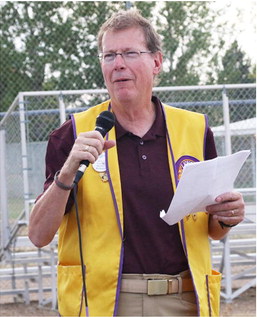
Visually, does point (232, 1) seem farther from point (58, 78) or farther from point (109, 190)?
point (109, 190)

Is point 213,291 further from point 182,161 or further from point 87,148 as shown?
point 87,148

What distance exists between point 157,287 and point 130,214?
0.95 ft

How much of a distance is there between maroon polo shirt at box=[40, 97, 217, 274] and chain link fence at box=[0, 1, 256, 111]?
739 cm

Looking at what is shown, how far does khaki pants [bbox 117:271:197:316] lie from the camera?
256 centimetres

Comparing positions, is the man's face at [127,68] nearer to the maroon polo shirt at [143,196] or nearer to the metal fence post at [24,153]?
the maroon polo shirt at [143,196]

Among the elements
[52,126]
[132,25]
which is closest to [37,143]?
[52,126]

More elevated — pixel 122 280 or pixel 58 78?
pixel 58 78

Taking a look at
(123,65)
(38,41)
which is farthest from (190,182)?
(38,41)

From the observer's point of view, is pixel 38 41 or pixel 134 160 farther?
pixel 38 41

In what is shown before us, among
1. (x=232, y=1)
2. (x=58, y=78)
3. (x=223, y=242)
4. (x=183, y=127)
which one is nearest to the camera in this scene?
(x=183, y=127)

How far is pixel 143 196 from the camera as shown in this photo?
262 cm

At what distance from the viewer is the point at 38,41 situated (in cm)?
1212

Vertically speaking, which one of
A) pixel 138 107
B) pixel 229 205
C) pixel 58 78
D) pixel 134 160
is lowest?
pixel 229 205

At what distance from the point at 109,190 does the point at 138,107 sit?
386mm
